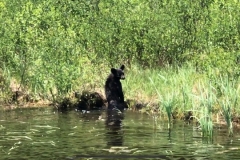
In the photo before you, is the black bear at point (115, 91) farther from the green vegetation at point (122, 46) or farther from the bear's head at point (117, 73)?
the green vegetation at point (122, 46)

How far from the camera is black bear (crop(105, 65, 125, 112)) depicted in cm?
1966

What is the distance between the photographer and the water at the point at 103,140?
11.7 meters

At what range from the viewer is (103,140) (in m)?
13.5

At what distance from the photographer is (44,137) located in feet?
46.0

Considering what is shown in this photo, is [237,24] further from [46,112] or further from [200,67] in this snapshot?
[46,112]

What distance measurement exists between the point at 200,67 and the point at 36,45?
608 centimetres

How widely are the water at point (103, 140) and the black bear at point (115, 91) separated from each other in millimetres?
1842

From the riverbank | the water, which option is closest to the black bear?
the riverbank

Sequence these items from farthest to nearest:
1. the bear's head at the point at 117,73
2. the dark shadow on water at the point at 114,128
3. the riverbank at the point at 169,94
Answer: the bear's head at the point at 117,73 < the riverbank at the point at 169,94 < the dark shadow on water at the point at 114,128

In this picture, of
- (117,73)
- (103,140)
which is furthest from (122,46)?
(103,140)

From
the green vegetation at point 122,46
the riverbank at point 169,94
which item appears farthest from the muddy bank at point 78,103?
the green vegetation at point 122,46

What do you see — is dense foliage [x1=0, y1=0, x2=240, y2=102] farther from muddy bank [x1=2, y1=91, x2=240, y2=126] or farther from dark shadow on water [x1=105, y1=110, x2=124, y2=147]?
dark shadow on water [x1=105, y1=110, x2=124, y2=147]

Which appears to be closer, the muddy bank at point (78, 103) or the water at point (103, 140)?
the water at point (103, 140)

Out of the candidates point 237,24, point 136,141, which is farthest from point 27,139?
point 237,24
